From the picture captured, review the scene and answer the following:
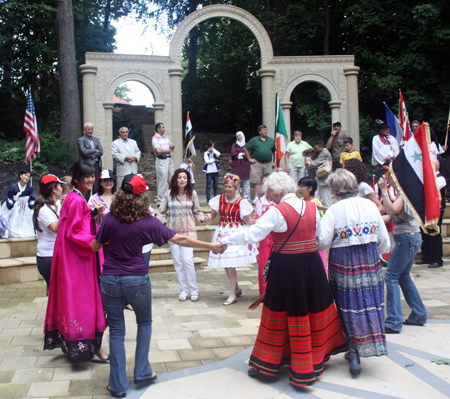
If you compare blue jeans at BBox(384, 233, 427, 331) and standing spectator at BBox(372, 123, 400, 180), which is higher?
standing spectator at BBox(372, 123, 400, 180)

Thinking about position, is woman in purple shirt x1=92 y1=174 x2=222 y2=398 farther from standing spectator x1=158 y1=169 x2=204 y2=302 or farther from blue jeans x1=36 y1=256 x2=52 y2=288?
standing spectator x1=158 y1=169 x2=204 y2=302

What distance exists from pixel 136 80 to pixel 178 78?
1.23m

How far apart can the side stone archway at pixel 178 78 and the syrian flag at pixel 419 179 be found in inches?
358

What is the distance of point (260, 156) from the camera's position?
450 inches

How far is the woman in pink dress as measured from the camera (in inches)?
168

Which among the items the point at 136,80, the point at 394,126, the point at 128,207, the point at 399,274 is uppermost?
the point at 136,80

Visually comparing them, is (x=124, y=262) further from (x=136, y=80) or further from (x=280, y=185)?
(x=136, y=80)

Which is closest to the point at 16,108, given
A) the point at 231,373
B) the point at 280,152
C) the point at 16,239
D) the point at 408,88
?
the point at 16,239

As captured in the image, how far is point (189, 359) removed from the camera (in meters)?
4.59

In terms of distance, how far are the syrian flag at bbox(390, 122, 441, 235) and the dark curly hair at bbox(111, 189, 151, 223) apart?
9.04 ft

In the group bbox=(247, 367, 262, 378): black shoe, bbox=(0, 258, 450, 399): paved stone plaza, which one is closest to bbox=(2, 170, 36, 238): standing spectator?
bbox=(0, 258, 450, 399): paved stone plaza

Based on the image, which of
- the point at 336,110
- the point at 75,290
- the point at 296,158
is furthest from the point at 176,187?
the point at 336,110

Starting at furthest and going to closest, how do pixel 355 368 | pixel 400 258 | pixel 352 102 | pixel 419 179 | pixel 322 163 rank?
pixel 352 102 < pixel 322 163 < pixel 400 258 < pixel 419 179 < pixel 355 368

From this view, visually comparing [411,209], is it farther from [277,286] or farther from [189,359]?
[189,359]
